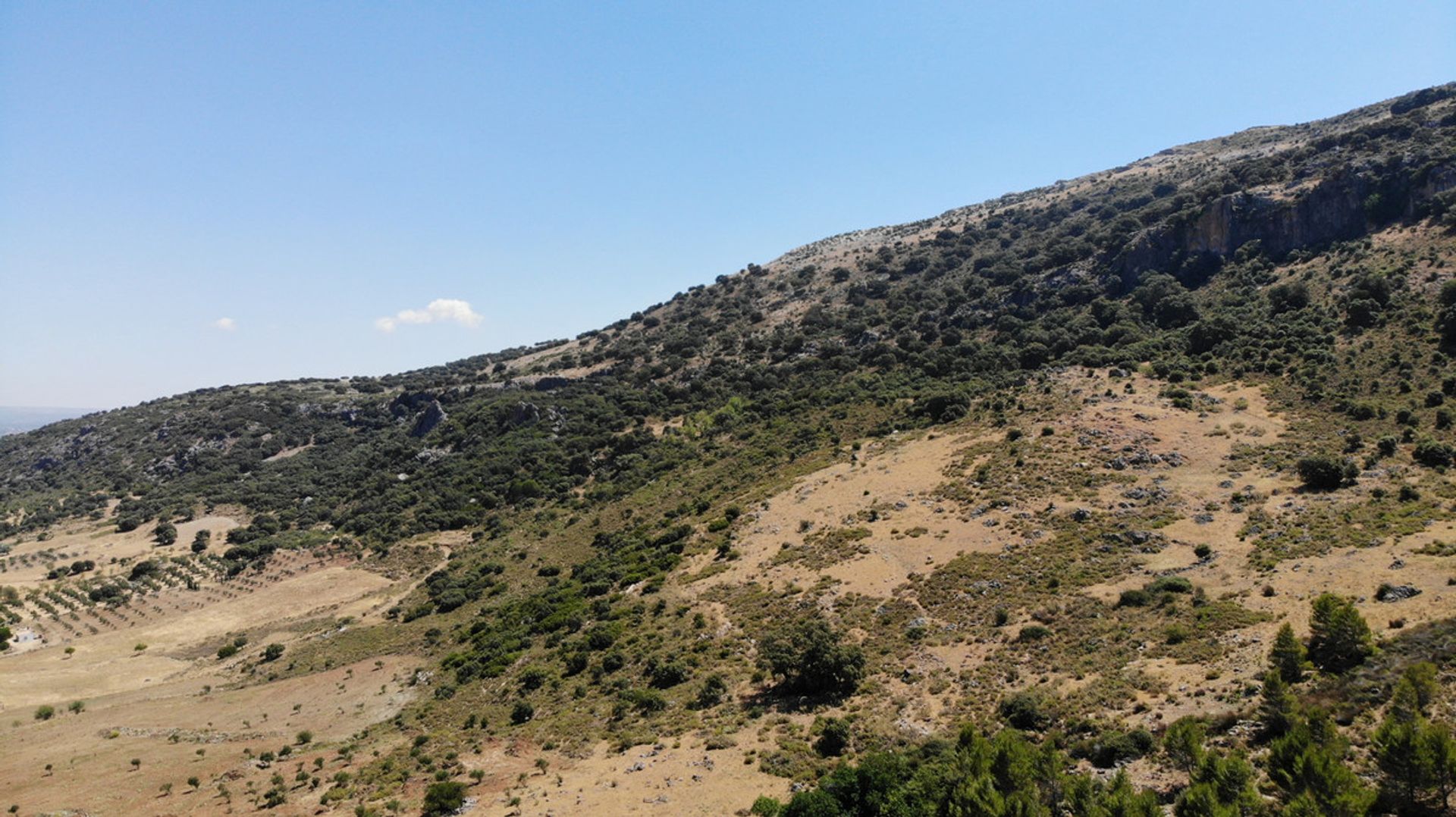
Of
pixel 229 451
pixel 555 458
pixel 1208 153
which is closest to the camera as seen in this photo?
pixel 555 458

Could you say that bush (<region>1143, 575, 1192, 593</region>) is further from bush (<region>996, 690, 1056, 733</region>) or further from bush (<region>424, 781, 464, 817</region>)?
bush (<region>424, 781, 464, 817</region>)

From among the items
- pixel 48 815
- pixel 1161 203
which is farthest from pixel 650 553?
Result: pixel 1161 203

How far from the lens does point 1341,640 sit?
21.6m

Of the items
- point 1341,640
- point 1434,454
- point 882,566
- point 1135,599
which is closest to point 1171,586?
point 1135,599

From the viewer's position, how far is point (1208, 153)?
141 meters

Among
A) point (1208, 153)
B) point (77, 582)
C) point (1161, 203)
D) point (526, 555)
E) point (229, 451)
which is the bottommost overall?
point (526, 555)

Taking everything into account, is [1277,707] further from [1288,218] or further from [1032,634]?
[1288,218]

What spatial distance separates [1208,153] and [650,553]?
518 feet

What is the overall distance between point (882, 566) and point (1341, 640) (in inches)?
857

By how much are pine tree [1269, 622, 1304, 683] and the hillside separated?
34cm

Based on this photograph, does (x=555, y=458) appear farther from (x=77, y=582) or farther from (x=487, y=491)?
(x=77, y=582)

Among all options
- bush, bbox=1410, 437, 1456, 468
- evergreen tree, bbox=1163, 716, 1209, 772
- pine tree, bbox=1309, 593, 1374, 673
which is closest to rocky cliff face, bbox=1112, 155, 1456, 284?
bush, bbox=1410, 437, 1456, 468

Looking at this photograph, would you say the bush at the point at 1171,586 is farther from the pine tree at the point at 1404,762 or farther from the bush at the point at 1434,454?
the bush at the point at 1434,454

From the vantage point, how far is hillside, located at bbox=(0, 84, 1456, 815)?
2219 cm
